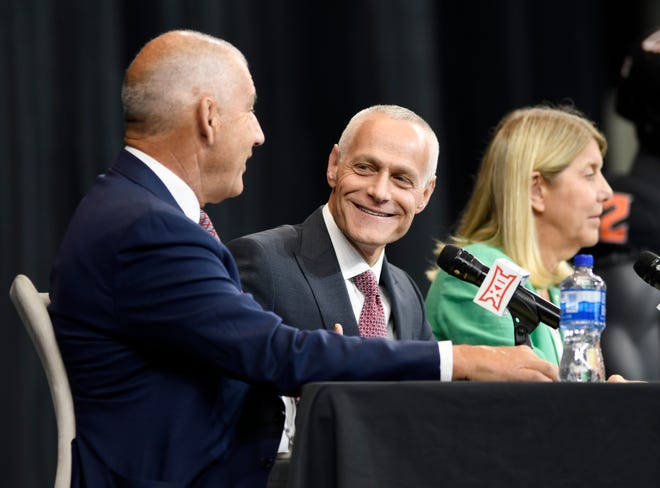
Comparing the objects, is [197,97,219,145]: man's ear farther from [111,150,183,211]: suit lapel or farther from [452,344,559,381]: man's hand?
[452,344,559,381]: man's hand

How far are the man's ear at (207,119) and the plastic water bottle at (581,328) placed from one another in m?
0.67

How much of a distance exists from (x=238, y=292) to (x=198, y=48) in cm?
48

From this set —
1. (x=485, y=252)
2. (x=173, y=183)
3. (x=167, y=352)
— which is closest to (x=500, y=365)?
(x=167, y=352)

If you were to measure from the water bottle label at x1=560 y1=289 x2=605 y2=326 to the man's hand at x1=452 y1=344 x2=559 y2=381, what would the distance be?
0.55 feet

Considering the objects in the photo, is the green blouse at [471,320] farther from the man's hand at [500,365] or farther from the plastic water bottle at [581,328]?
the man's hand at [500,365]

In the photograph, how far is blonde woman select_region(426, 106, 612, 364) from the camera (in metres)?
3.03

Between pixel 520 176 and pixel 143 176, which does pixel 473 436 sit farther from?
pixel 520 176

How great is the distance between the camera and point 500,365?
5.69 feet

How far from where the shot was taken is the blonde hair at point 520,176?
303 cm

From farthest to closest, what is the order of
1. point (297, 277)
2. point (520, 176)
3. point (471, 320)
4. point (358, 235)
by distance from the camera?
1. point (520, 176)
2. point (471, 320)
3. point (358, 235)
4. point (297, 277)

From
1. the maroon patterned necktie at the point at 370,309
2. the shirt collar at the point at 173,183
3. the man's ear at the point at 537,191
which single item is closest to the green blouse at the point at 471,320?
the man's ear at the point at 537,191

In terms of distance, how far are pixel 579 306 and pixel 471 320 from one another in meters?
0.98

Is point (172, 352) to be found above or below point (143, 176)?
below

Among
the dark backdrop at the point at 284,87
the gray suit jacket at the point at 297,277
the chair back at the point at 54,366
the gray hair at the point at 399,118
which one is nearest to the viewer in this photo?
the chair back at the point at 54,366
